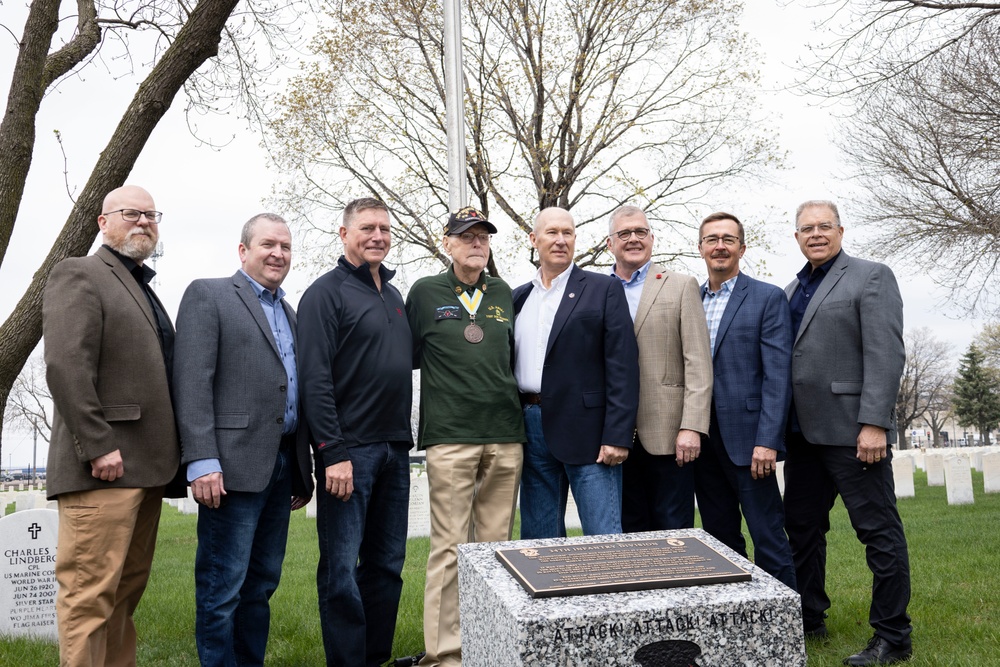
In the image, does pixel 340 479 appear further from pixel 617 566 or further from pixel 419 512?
pixel 419 512

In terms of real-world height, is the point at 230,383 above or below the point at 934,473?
above

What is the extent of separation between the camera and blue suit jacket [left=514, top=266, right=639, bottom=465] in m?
4.43

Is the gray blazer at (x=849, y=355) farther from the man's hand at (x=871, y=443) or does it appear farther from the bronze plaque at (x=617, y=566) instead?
the bronze plaque at (x=617, y=566)

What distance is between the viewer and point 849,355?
4.71 metres

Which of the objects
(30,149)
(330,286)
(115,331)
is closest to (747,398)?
(330,286)

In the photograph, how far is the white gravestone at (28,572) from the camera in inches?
236

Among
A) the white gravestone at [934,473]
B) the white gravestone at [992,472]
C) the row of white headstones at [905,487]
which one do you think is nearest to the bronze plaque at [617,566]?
the row of white headstones at [905,487]

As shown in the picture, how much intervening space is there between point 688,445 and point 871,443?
3.21ft

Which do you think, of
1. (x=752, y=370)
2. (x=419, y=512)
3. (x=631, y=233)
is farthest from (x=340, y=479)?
(x=419, y=512)

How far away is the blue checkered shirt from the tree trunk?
441 cm

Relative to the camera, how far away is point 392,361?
14.8 feet

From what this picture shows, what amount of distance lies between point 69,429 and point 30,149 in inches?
159

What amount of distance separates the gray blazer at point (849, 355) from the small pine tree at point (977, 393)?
46658mm

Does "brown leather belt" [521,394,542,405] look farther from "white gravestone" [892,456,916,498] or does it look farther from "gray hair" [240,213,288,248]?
"white gravestone" [892,456,916,498]
